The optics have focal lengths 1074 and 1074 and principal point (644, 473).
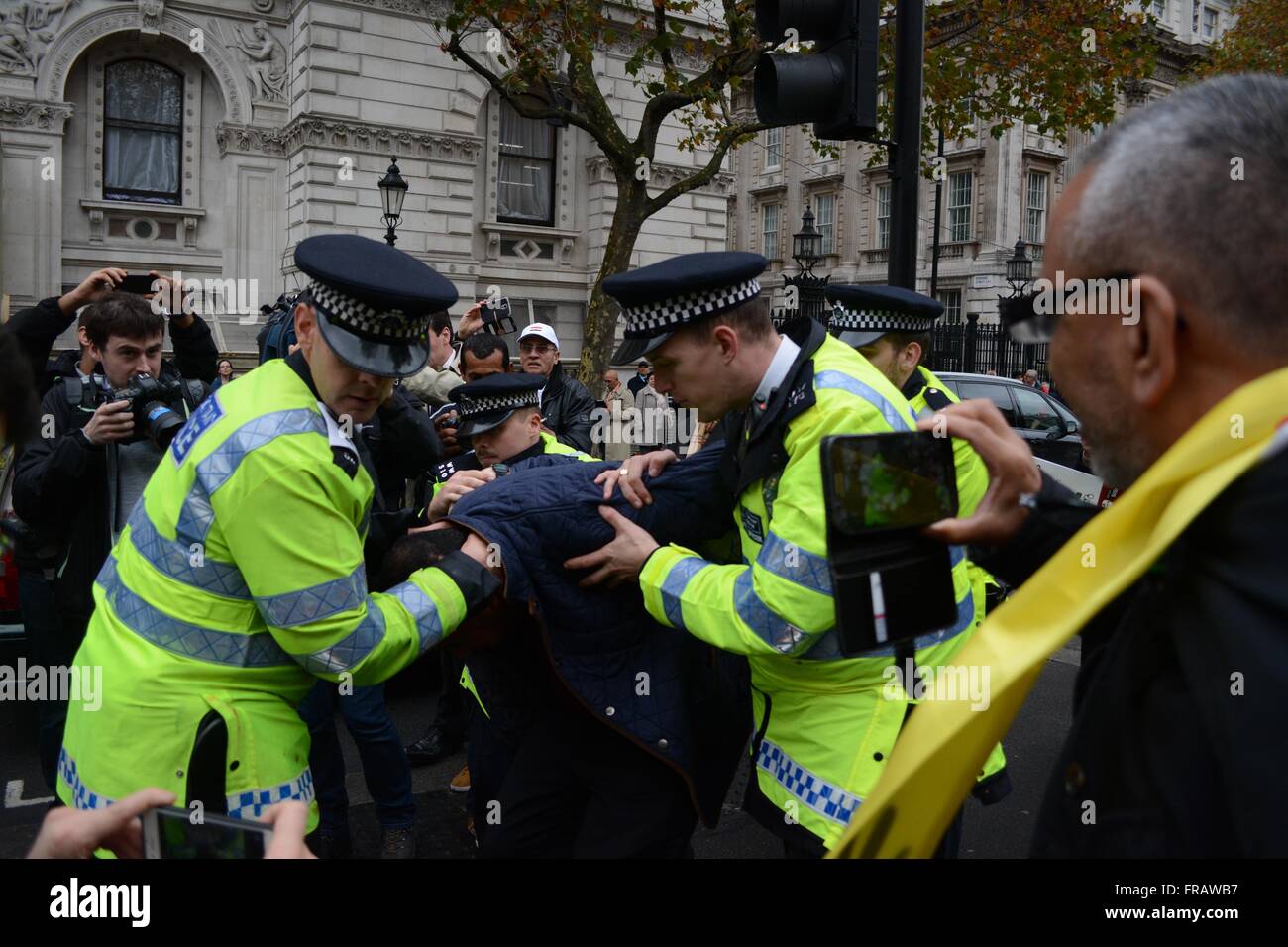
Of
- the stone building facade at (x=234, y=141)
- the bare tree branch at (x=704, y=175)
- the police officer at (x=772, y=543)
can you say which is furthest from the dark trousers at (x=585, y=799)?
the stone building facade at (x=234, y=141)

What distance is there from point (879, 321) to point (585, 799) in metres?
2.74

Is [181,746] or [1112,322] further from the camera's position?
[181,746]

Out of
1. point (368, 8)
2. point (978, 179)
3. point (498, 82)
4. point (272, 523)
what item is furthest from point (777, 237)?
point (272, 523)

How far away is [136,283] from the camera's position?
4.32 meters

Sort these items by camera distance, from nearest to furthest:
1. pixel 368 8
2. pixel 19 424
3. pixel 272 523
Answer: pixel 19 424
pixel 272 523
pixel 368 8

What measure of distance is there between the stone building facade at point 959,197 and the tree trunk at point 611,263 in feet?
61.1

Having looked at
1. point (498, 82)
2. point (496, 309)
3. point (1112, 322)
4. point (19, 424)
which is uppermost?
point (498, 82)

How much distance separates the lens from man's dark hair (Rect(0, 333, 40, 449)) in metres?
1.87

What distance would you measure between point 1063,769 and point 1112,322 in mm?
502

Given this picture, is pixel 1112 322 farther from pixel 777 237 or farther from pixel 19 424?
pixel 777 237

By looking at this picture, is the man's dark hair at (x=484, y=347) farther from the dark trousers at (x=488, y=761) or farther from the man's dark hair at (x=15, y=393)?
the man's dark hair at (x=15, y=393)

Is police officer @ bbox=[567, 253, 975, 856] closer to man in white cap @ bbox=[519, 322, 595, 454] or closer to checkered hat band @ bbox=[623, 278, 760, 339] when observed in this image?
checkered hat band @ bbox=[623, 278, 760, 339]

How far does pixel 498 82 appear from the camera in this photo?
14.3 meters

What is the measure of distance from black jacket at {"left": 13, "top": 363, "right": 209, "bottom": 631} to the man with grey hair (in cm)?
394
